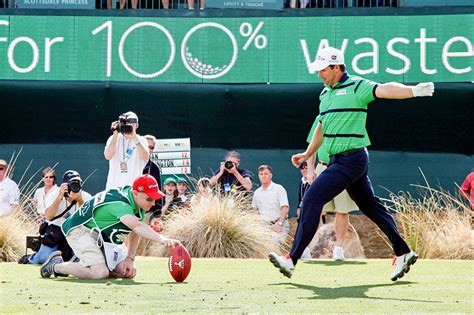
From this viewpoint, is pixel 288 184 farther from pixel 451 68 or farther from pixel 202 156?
pixel 451 68

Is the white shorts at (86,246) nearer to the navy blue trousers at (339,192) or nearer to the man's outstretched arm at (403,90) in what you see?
the navy blue trousers at (339,192)

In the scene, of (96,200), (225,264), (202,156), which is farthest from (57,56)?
(96,200)

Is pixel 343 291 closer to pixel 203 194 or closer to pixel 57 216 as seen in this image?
pixel 57 216

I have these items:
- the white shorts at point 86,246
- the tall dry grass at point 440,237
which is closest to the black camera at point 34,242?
the white shorts at point 86,246

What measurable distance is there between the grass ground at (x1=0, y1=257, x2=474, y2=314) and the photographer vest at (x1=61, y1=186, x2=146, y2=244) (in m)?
0.47

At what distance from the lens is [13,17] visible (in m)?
18.0

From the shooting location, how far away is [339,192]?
8938mm

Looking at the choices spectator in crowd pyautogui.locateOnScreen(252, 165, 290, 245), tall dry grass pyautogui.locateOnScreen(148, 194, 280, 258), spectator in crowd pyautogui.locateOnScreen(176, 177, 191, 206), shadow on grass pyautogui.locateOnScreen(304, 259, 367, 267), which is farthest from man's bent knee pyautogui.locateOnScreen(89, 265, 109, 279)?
spectator in crowd pyautogui.locateOnScreen(176, 177, 191, 206)

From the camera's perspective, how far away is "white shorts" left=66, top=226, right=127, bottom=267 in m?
9.46

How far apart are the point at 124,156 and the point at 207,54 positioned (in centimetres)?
612

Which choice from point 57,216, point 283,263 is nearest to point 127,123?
point 57,216

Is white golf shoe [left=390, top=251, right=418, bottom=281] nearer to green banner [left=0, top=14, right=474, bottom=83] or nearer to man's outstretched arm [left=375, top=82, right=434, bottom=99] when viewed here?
man's outstretched arm [left=375, top=82, right=434, bottom=99]

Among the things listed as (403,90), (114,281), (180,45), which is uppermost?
(180,45)

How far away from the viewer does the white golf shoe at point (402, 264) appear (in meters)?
8.90
